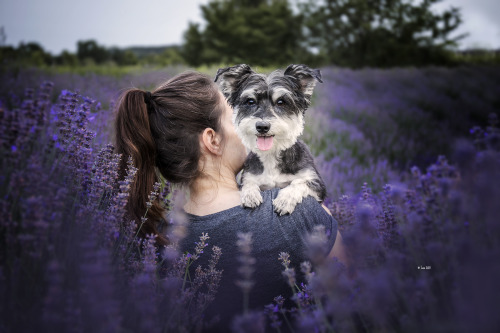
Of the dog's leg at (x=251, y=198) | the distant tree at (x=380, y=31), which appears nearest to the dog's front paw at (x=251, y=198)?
the dog's leg at (x=251, y=198)

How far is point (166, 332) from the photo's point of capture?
180 centimetres

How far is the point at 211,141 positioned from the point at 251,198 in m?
0.67

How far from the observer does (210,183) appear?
306 cm

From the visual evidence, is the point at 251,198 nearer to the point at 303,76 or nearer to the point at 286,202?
the point at 286,202

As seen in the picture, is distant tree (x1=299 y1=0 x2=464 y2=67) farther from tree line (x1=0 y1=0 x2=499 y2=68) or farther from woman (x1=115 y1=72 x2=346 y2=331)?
woman (x1=115 y1=72 x2=346 y2=331)

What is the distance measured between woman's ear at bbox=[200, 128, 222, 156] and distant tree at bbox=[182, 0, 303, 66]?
33.8 metres

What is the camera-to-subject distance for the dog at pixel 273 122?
10.6 feet

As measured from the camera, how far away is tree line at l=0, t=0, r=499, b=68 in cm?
2769

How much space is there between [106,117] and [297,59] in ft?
110

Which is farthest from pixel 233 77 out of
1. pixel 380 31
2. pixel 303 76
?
pixel 380 31

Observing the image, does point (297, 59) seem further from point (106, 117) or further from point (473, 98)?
point (106, 117)

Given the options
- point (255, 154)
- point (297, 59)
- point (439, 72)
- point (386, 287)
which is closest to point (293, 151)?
point (255, 154)

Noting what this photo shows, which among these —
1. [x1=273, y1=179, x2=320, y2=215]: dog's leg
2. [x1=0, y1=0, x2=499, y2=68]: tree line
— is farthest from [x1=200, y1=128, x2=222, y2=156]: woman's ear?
[x1=0, y1=0, x2=499, y2=68]: tree line

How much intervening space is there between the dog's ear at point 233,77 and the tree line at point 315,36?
16313 mm
